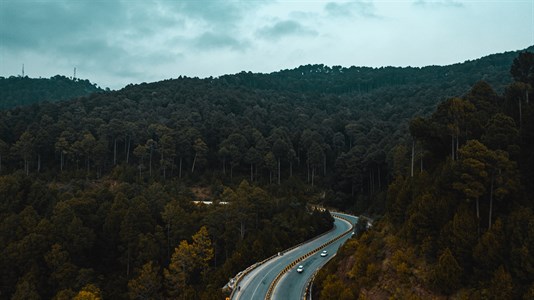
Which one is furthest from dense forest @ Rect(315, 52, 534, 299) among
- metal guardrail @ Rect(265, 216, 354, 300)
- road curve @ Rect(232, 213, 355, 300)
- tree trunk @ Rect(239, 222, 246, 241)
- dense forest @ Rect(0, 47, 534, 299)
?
tree trunk @ Rect(239, 222, 246, 241)

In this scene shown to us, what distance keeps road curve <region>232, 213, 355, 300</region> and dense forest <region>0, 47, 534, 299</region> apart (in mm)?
2141

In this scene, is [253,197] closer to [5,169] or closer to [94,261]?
[94,261]

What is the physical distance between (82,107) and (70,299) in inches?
3288

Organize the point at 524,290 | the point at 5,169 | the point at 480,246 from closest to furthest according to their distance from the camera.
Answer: the point at 524,290
the point at 480,246
the point at 5,169

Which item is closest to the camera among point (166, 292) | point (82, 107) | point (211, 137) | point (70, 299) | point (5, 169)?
point (70, 299)

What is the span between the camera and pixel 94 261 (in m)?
55.5

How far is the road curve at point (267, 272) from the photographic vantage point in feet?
125

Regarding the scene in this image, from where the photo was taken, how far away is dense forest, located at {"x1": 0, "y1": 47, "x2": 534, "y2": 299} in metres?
42.9

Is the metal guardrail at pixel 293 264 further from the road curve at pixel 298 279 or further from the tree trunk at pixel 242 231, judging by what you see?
the tree trunk at pixel 242 231

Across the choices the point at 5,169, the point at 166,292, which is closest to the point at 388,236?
the point at 166,292

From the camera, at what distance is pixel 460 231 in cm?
3112

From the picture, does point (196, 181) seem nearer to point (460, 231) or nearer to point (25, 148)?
point (25, 148)

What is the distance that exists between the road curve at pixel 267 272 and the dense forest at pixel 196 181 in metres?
2.14

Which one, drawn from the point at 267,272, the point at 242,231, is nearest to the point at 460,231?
the point at 267,272
